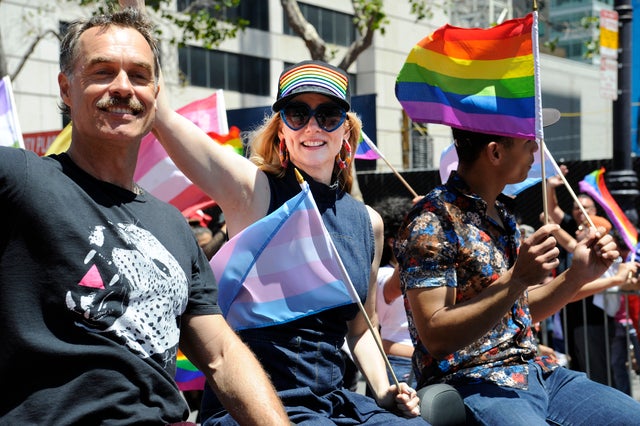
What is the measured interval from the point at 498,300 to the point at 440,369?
41 centimetres

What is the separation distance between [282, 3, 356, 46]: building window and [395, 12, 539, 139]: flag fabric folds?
3037cm

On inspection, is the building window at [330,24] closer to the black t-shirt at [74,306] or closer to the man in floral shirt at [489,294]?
the man in floral shirt at [489,294]

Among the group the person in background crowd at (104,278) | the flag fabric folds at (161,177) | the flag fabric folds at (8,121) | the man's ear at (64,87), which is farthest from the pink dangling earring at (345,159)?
the flag fabric folds at (8,121)

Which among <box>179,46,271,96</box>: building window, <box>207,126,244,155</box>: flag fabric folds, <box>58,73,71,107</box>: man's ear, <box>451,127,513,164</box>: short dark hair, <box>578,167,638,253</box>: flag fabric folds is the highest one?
<box>179,46,271,96</box>: building window

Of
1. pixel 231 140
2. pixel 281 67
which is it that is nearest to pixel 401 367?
pixel 231 140

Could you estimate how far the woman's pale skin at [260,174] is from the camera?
129 inches

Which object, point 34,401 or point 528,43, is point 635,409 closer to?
point 528,43

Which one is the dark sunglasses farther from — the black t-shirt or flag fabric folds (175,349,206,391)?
flag fabric folds (175,349,206,391)

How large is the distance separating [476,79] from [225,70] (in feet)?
95.8

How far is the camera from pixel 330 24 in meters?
34.9

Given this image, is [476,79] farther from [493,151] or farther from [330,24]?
[330,24]

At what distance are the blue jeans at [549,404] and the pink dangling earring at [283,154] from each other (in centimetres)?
108

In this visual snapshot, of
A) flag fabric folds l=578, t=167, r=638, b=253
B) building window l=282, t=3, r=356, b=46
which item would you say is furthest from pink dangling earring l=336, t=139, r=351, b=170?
building window l=282, t=3, r=356, b=46

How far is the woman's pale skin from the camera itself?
3270 millimetres
